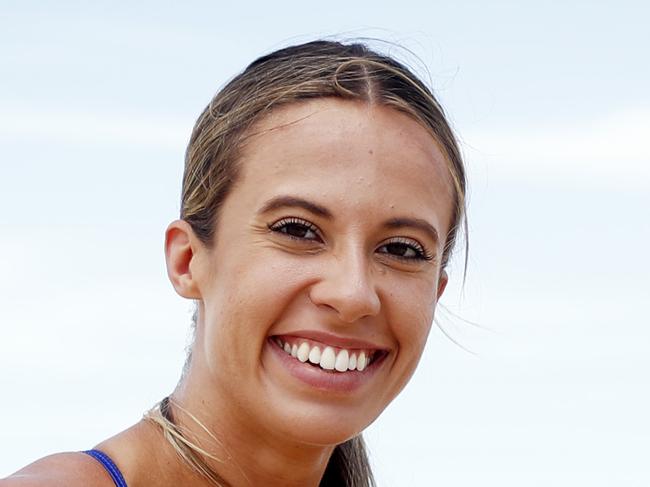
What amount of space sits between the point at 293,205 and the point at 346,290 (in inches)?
13.4

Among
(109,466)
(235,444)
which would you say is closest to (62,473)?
(109,466)

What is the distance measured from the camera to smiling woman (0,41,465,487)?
452 centimetres

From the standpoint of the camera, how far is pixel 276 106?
187 inches

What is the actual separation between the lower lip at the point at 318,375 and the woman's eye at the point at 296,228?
36cm

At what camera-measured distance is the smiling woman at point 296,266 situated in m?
4.52

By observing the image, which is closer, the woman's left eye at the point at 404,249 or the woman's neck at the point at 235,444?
the woman's left eye at the point at 404,249

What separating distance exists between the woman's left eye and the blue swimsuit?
1.12 m

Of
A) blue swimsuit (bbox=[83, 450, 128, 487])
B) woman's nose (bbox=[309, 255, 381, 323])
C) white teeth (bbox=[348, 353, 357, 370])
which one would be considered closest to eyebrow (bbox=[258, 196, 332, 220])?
woman's nose (bbox=[309, 255, 381, 323])

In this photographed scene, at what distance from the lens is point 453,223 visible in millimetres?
5051

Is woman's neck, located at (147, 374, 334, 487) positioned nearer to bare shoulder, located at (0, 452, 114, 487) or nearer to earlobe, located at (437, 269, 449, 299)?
Answer: bare shoulder, located at (0, 452, 114, 487)

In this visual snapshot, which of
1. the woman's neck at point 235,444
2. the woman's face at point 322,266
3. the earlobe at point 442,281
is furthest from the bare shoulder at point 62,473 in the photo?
the earlobe at point 442,281

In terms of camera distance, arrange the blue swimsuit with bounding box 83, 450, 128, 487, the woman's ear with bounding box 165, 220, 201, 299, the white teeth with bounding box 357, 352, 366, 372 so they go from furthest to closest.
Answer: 1. the woman's ear with bounding box 165, 220, 201, 299
2. the white teeth with bounding box 357, 352, 366, 372
3. the blue swimsuit with bounding box 83, 450, 128, 487

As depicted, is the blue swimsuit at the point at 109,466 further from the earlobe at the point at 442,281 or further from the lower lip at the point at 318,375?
the earlobe at the point at 442,281

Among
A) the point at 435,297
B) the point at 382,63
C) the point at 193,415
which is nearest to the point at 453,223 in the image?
the point at 435,297
